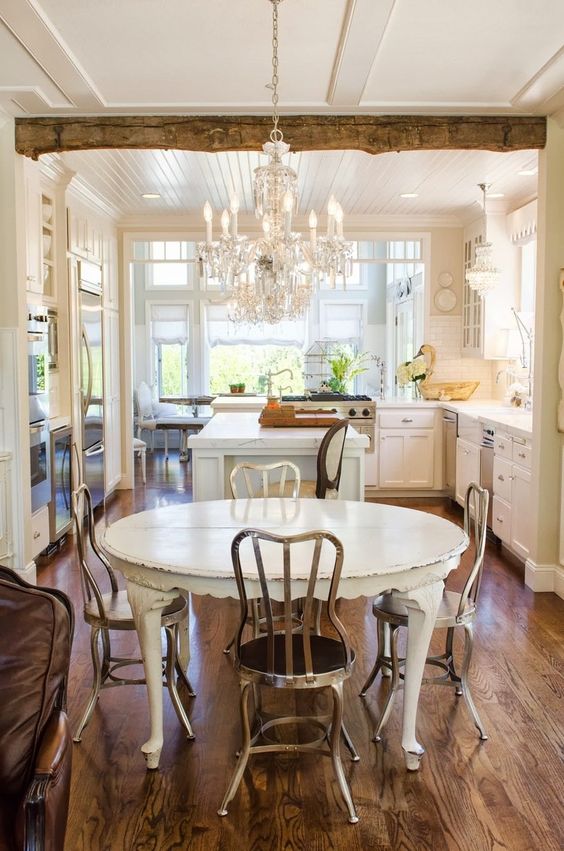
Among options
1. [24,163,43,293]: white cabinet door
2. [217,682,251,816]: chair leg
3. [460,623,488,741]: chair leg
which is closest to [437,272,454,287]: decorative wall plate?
[24,163,43,293]: white cabinet door

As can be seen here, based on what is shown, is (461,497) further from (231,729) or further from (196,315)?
(196,315)

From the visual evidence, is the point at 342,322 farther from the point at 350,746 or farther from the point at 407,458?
the point at 350,746

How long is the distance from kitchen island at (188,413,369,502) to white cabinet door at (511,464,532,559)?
1.11 metres

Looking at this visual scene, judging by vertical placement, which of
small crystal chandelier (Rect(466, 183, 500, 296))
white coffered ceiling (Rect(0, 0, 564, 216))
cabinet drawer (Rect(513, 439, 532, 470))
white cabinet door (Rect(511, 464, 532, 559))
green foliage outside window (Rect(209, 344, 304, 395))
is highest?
white coffered ceiling (Rect(0, 0, 564, 216))

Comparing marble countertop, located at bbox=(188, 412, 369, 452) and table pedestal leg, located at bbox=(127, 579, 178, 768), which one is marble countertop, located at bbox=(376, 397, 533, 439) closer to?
marble countertop, located at bbox=(188, 412, 369, 452)

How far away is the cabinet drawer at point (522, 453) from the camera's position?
4.89 meters

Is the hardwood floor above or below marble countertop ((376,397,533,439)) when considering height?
below

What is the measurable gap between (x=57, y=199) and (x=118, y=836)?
4762 millimetres

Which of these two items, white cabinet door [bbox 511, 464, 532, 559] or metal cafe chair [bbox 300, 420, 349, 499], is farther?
white cabinet door [bbox 511, 464, 532, 559]

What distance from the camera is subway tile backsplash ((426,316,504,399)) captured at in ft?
26.3

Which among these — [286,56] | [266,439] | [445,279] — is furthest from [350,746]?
[445,279]

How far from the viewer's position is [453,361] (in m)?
8.05

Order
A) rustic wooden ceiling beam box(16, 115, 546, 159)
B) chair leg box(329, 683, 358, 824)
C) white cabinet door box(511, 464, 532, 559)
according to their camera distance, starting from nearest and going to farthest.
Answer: chair leg box(329, 683, 358, 824) → rustic wooden ceiling beam box(16, 115, 546, 159) → white cabinet door box(511, 464, 532, 559)

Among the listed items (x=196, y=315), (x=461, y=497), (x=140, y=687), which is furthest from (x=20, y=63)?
(x=196, y=315)
